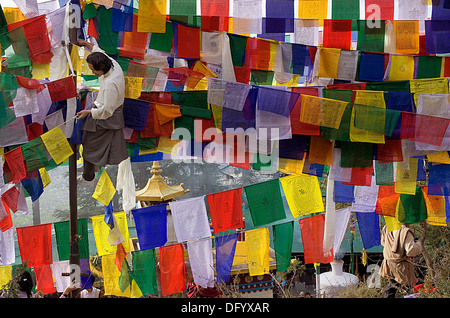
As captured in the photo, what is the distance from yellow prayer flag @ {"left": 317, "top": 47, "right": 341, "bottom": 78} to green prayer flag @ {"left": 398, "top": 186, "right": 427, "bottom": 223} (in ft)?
6.84

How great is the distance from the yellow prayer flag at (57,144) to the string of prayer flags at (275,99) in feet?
7.18

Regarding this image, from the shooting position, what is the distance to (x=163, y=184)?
1186 cm

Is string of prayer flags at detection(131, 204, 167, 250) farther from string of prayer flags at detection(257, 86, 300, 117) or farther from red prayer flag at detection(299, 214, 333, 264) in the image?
string of prayer flags at detection(257, 86, 300, 117)

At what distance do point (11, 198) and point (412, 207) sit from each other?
5257mm

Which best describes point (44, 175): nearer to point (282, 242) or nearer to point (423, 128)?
point (282, 242)

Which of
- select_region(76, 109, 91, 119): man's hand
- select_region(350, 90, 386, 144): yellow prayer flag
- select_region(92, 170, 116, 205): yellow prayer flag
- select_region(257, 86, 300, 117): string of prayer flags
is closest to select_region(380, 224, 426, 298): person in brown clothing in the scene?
select_region(350, 90, 386, 144): yellow prayer flag

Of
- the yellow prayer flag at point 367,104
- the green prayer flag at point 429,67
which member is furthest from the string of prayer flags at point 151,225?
the green prayer flag at point 429,67

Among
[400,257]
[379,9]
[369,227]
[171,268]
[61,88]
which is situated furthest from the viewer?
[369,227]

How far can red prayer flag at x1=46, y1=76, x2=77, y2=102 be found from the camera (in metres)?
5.76

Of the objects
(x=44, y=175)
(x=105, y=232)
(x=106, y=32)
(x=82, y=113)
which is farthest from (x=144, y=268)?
(x=106, y=32)

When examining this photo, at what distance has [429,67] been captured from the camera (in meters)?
7.02

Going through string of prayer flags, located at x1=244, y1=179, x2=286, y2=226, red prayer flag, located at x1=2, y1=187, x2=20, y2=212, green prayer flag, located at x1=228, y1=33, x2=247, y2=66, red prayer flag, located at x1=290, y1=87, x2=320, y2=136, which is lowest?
string of prayer flags, located at x1=244, y1=179, x2=286, y2=226

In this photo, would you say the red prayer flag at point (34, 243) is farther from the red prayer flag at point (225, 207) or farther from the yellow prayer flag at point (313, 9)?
the yellow prayer flag at point (313, 9)
